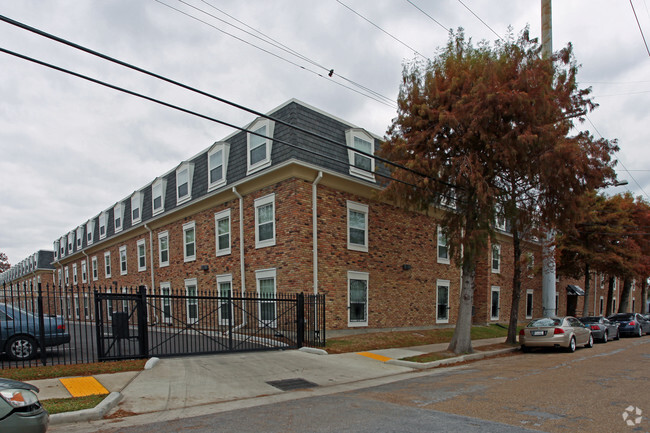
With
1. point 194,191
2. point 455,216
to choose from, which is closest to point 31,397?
point 455,216

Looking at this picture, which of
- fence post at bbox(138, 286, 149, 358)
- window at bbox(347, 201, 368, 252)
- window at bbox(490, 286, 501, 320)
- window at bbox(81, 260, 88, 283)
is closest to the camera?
fence post at bbox(138, 286, 149, 358)

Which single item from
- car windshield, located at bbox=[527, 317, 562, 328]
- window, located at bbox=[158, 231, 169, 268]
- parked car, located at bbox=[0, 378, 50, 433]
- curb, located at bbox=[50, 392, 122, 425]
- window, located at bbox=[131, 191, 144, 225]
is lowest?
car windshield, located at bbox=[527, 317, 562, 328]

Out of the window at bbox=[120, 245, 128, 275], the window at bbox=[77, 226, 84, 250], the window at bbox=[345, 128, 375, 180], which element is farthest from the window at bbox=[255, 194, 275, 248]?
the window at bbox=[77, 226, 84, 250]

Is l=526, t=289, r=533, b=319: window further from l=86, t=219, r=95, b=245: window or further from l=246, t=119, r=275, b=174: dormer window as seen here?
l=86, t=219, r=95, b=245: window

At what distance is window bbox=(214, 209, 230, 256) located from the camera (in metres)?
19.2

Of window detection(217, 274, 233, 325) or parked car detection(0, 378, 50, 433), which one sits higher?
parked car detection(0, 378, 50, 433)

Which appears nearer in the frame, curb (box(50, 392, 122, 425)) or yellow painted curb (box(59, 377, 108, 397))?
curb (box(50, 392, 122, 425))

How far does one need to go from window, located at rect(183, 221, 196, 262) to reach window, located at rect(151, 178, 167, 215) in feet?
10.1

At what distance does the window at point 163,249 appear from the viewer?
23891 mm

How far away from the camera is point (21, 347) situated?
1092 centimetres

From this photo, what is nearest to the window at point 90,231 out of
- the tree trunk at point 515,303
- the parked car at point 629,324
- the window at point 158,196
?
the window at point 158,196

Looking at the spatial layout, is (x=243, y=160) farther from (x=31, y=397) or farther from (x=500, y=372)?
(x=31, y=397)

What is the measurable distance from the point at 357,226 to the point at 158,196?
13172 mm

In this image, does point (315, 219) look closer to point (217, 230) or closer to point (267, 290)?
point (267, 290)
